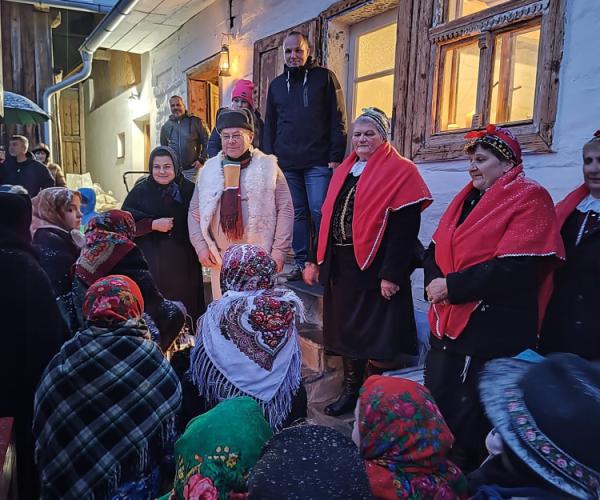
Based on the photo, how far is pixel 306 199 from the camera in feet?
13.6

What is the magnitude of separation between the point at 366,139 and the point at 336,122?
1.29 m

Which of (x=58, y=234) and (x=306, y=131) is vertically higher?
(x=306, y=131)

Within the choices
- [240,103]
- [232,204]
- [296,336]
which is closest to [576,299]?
[296,336]

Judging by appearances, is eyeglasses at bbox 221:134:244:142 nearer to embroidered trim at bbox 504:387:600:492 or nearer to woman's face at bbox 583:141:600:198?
woman's face at bbox 583:141:600:198

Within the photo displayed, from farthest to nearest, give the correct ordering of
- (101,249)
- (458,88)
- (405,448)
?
1. (458,88)
2. (101,249)
3. (405,448)

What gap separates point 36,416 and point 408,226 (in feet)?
6.25

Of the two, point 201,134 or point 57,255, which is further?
point 201,134

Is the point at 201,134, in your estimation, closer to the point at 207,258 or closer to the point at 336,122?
the point at 336,122

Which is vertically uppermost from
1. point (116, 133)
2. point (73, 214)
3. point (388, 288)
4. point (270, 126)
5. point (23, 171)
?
point (116, 133)

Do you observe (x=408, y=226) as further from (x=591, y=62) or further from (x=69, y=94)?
(x=69, y=94)

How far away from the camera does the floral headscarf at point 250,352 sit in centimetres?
189

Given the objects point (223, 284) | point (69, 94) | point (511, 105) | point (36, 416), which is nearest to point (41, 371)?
point (36, 416)

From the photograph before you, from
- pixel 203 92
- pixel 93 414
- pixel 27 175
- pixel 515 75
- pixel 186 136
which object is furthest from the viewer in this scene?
pixel 203 92

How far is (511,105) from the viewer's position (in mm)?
3043
